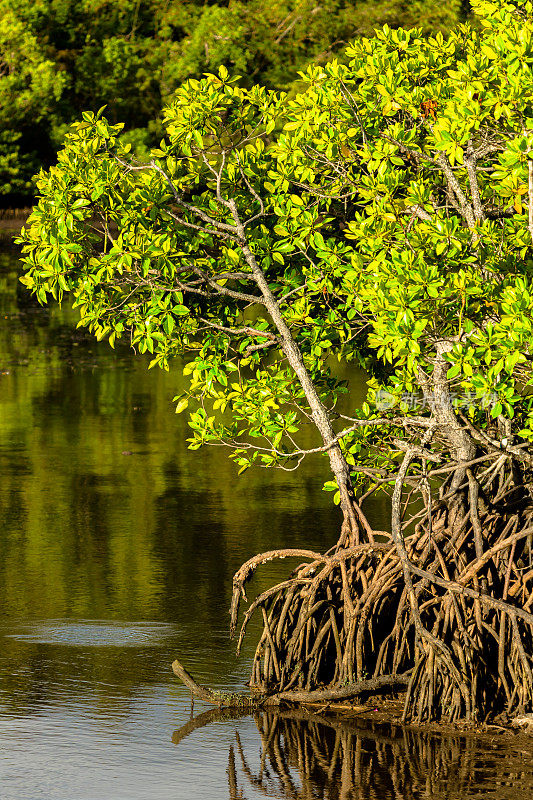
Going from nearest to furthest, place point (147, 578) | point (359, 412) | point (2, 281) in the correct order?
point (359, 412)
point (147, 578)
point (2, 281)

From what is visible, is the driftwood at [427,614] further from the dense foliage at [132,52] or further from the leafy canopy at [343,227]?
the dense foliage at [132,52]

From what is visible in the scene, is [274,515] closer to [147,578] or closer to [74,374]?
[147,578]

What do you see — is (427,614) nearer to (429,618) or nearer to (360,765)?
(429,618)

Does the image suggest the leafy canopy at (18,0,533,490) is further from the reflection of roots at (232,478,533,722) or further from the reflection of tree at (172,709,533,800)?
the reflection of tree at (172,709,533,800)

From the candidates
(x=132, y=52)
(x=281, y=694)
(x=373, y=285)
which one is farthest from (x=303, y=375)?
(x=132, y=52)

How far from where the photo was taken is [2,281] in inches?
1874

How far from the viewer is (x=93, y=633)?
11.7m

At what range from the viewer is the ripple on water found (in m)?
11.4

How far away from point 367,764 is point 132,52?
227 feet

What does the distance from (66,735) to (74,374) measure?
1860 centimetres

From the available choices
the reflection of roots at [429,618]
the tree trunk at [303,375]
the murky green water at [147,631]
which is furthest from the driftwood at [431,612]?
the murky green water at [147,631]

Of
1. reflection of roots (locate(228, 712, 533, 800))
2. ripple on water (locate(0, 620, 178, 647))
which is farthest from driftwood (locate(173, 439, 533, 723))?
ripple on water (locate(0, 620, 178, 647))

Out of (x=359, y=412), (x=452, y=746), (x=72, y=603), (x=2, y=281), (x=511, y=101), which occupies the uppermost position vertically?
(x=2, y=281)

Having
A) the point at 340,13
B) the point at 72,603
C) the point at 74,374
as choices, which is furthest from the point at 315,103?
the point at 340,13
